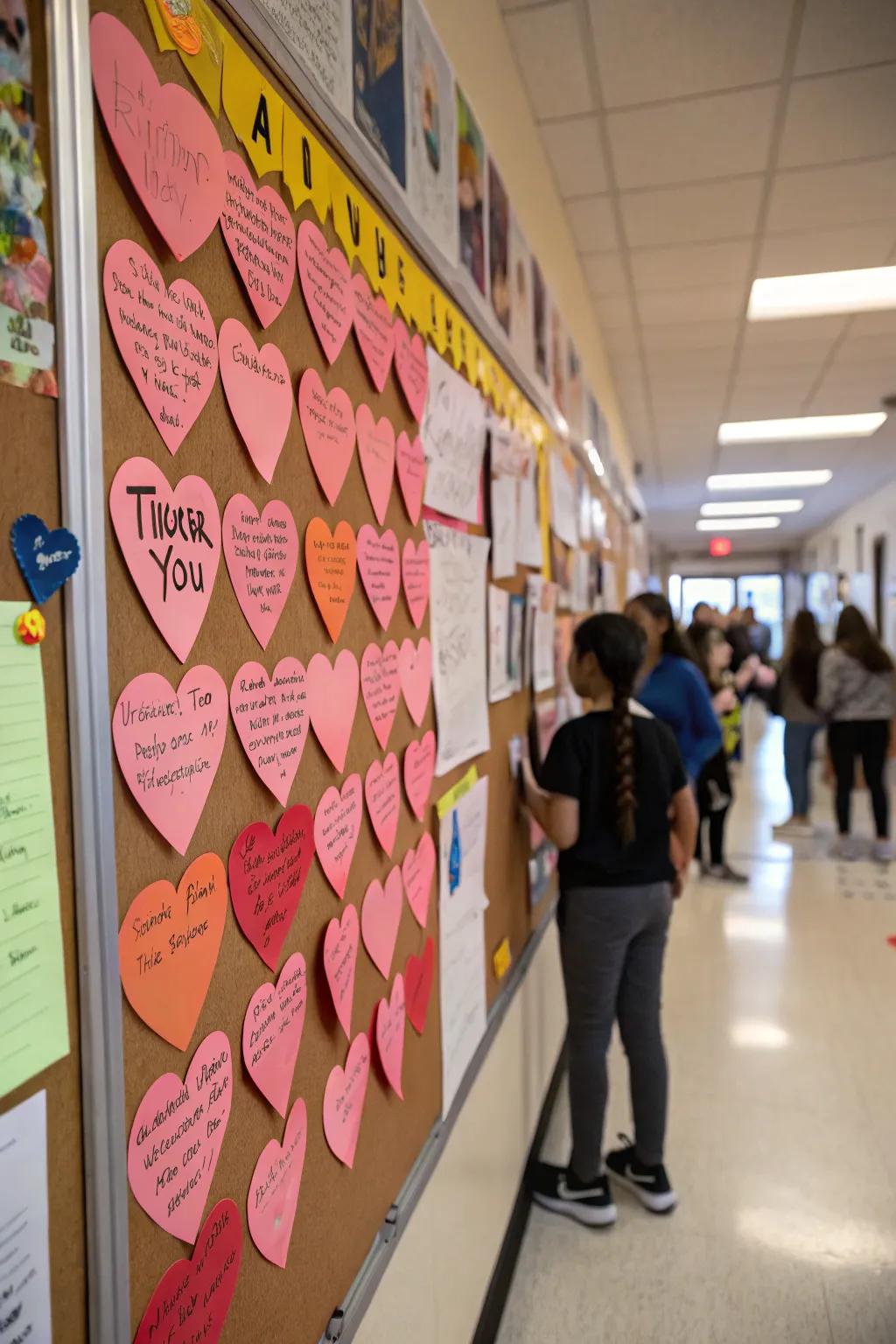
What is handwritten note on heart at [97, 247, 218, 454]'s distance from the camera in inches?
22.3

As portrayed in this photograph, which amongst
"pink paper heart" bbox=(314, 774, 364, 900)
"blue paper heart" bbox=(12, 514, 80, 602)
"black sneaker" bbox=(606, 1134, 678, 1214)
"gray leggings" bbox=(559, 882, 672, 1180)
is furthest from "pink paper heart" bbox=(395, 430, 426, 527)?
"black sneaker" bbox=(606, 1134, 678, 1214)

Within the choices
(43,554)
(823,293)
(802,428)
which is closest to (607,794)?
(43,554)

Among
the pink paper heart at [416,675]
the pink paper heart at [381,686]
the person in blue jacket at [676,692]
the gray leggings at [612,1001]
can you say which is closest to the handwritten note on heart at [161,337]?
the pink paper heart at [381,686]

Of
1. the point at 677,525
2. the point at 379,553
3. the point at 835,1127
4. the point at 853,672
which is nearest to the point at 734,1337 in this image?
the point at 835,1127

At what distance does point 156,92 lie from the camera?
603 mm

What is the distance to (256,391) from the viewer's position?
0.73 meters

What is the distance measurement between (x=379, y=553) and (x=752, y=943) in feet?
10.3

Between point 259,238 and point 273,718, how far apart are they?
0.42m

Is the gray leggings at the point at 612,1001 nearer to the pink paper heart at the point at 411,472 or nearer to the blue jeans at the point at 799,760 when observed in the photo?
the pink paper heart at the point at 411,472

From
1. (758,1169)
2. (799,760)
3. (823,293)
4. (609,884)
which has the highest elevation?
(823,293)

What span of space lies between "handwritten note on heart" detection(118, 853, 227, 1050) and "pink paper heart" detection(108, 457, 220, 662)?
177 mm

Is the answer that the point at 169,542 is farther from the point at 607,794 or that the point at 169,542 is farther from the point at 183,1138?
the point at 607,794

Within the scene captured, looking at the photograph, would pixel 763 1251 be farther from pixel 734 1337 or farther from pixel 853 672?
pixel 853 672

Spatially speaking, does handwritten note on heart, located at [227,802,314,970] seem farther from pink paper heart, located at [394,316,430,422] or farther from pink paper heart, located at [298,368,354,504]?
pink paper heart, located at [394,316,430,422]
